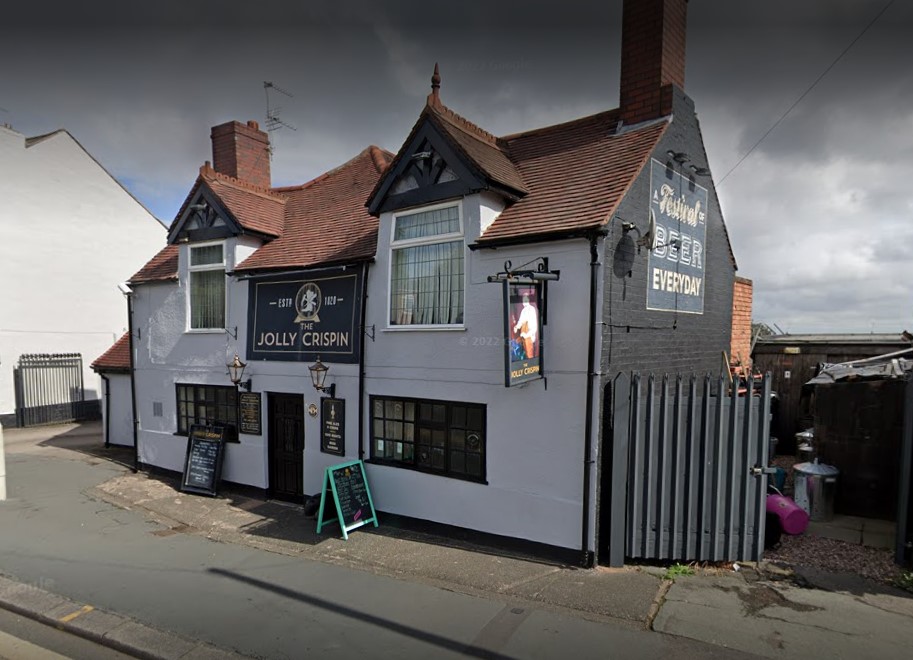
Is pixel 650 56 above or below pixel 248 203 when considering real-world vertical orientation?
above

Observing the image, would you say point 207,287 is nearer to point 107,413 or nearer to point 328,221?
point 328,221

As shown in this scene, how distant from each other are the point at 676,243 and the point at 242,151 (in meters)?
10.7

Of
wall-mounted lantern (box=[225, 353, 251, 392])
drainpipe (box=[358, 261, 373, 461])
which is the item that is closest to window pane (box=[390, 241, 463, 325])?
drainpipe (box=[358, 261, 373, 461])

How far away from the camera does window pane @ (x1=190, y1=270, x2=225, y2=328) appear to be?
444 inches

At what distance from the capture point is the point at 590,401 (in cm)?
666

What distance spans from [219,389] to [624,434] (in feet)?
28.5

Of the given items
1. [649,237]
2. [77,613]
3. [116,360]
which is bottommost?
[77,613]

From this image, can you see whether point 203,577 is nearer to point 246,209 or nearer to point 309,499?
point 309,499

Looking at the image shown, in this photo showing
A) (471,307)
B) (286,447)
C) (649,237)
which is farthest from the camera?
(286,447)

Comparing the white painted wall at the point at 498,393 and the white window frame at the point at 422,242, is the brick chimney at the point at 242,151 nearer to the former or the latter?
the white painted wall at the point at 498,393

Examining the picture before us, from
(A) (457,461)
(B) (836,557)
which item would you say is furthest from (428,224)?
(B) (836,557)

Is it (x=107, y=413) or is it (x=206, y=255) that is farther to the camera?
(x=107, y=413)

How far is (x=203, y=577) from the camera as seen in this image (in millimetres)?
6703

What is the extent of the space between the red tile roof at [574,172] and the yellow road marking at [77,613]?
6.65 m
